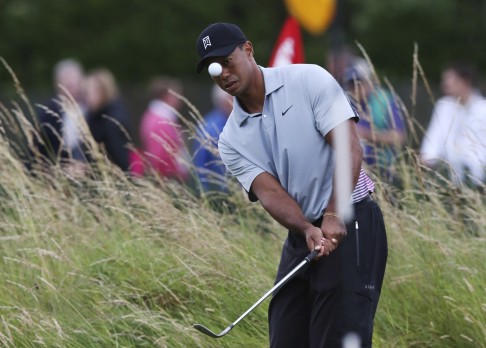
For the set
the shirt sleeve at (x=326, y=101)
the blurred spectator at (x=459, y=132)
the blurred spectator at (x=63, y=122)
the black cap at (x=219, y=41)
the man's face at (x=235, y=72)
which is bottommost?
the blurred spectator at (x=459, y=132)

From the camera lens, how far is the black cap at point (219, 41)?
17.6ft

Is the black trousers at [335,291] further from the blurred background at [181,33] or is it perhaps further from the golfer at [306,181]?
the blurred background at [181,33]

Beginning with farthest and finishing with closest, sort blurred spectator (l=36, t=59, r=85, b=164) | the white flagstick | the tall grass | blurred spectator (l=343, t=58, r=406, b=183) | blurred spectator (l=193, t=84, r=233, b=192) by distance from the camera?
1. blurred spectator (l=36, t=59, r=85, b=164)
2. blurred spectator (l=193, t=84, r=233, b=192)
3. blurred spectator (l=343, t=58, r=406, b=183)
4. the tall grass
5. the white flagstick

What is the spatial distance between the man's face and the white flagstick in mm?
505

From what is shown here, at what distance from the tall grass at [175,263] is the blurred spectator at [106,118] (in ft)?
7.87

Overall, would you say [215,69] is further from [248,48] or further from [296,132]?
[296,132]

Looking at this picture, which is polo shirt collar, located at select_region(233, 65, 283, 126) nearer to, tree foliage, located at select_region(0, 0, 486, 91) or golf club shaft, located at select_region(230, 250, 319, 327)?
golf club shaft, located at select_region(230, 250, 319, 327)

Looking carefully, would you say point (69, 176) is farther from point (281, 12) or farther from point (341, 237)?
point (281, 12)

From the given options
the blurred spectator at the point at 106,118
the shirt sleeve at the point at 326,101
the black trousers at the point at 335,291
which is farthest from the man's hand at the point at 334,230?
the blurred spectator at the point at 106,118

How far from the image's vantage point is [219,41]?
540 cm

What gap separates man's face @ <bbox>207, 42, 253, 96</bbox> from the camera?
5.38m

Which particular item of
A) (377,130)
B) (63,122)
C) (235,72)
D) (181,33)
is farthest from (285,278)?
(181,33)

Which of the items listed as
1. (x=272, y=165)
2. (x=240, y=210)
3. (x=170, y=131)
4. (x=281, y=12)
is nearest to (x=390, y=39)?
(x=281, y=12)

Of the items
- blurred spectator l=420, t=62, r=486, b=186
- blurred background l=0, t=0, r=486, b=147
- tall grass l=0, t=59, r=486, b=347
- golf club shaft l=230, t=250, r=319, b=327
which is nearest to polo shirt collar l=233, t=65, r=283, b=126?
golf club shaft l=230, t=250, r=319, b=327
